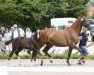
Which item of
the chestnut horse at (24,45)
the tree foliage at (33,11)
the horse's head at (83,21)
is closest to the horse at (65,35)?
the horse's head at (83,21)

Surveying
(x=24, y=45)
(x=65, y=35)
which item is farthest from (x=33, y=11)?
(x=65, y=35)

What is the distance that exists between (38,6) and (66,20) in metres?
3.40

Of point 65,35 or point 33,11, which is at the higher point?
point 65,35

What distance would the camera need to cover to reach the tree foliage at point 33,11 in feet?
135

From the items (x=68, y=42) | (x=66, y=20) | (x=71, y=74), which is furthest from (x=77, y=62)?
(x=66, y=20)

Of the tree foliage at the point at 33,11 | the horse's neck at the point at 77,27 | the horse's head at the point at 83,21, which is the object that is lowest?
the tree foliage at the point at 33,11

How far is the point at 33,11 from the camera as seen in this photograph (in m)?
43.0

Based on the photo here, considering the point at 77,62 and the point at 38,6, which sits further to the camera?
the point at 38,6

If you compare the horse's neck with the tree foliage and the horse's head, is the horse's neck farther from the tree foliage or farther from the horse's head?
the tree foliage

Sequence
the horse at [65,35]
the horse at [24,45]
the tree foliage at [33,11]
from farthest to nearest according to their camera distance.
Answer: the tree foliage at [33,11], the horse at [24,45], the horse at [65,35]

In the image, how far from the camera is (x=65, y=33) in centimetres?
1830

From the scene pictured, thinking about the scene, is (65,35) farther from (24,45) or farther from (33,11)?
(33,11)

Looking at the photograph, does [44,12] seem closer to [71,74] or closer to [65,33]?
[65,33]

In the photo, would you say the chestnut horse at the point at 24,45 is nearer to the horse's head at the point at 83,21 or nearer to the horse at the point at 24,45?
the horse at the point at 24,45
